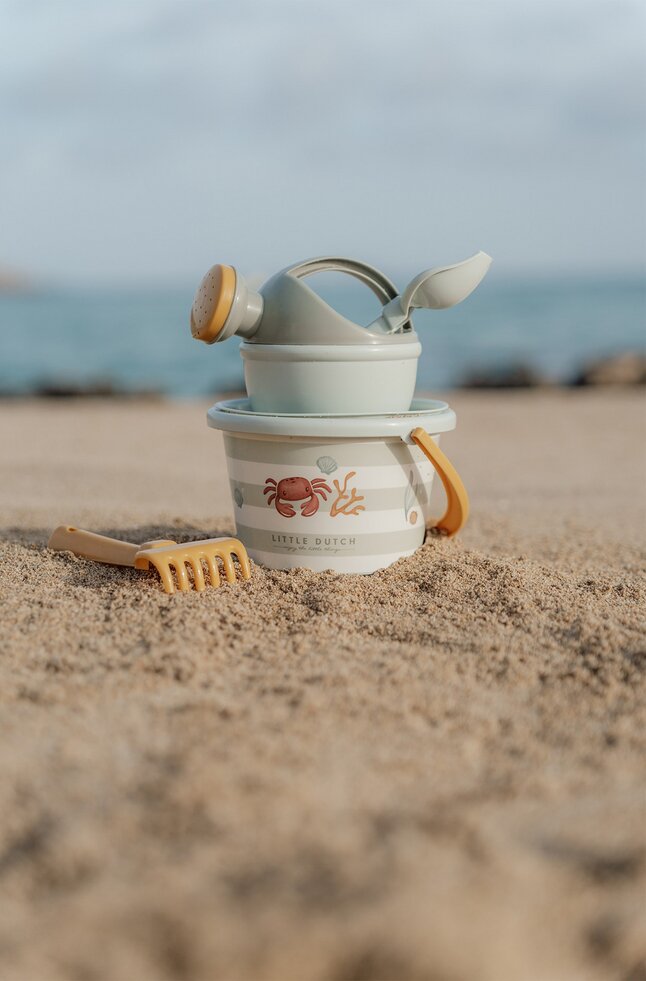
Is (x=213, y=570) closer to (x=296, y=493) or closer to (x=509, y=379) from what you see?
(x=296, y=493)

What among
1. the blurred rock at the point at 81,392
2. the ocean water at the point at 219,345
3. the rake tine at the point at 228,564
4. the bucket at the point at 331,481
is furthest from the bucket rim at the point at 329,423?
the ocean water at the point at 219,345

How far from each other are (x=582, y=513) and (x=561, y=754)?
245 centimetres

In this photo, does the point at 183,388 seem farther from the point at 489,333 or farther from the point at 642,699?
the point at 642,699

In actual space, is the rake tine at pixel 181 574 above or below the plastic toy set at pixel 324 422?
below

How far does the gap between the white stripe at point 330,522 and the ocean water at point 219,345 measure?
8238 millimetres

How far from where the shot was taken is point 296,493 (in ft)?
7.76

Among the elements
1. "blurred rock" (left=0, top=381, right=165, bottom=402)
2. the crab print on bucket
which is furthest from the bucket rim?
"blurred rock" (left=0, top=381, right=165, bottom=402)

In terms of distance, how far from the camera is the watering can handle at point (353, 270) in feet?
8.11

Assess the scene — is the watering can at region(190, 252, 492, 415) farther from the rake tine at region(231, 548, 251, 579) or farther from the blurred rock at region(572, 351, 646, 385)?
the blurred rock at region(572, 351, 646, 385)

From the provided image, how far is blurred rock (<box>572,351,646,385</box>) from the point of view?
1022 centimetres

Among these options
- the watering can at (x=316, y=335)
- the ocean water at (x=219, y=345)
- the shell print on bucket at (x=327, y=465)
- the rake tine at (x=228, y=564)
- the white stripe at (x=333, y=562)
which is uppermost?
the watering can at (x=316, y=335)

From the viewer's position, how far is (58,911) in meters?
1.18

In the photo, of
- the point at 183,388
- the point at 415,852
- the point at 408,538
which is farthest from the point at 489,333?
the point at 415,852

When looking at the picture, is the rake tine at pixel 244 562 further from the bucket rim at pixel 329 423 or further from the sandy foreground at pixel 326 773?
the bucket rim at pixel 329 423
